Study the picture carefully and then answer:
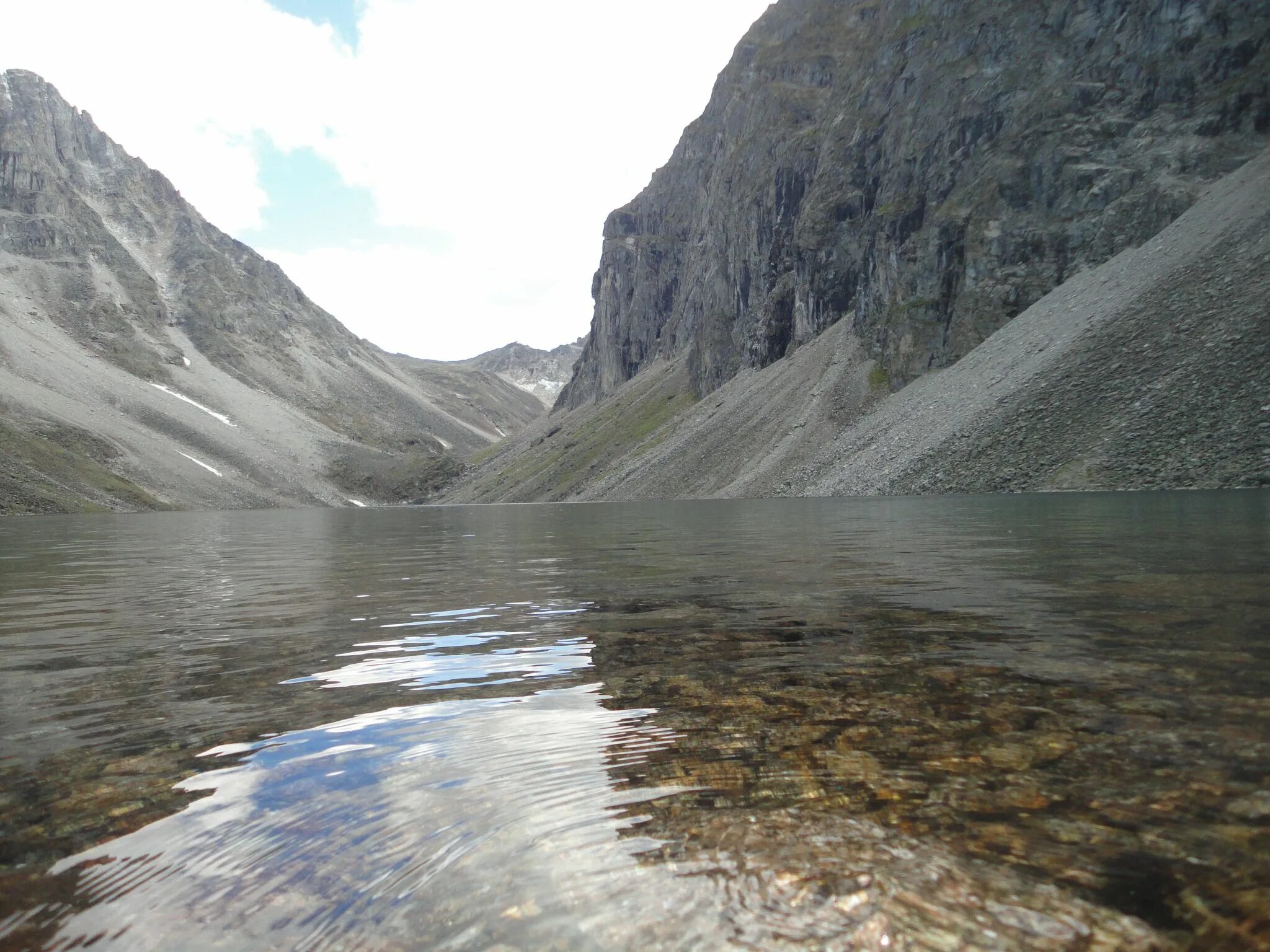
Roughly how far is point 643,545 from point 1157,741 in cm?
2497

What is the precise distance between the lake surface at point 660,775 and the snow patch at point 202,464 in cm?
18912

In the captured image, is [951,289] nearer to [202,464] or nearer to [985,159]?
[985,159]

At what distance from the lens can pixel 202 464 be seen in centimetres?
18475

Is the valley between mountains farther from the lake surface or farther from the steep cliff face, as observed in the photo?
the lake surface

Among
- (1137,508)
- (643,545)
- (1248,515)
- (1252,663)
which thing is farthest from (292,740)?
(1137,508)

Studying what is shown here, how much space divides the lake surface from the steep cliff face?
91.8 meters

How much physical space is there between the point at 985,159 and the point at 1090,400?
Answer: 5661 centimetres

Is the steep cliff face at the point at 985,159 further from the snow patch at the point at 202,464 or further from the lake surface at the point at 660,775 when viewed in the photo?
the snow patch at the point at 202,464

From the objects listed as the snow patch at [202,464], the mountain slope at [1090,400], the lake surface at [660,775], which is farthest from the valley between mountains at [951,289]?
the lake surface at [660,775]

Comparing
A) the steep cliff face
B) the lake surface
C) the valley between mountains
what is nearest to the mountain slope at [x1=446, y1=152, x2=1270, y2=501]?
the valley between mountains

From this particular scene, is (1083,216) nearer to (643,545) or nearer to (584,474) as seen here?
(643,545)

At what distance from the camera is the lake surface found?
376 centimetres

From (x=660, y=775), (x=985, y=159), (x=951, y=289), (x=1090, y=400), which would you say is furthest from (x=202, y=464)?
(x=660, y=775)

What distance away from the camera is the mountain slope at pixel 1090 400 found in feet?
173
